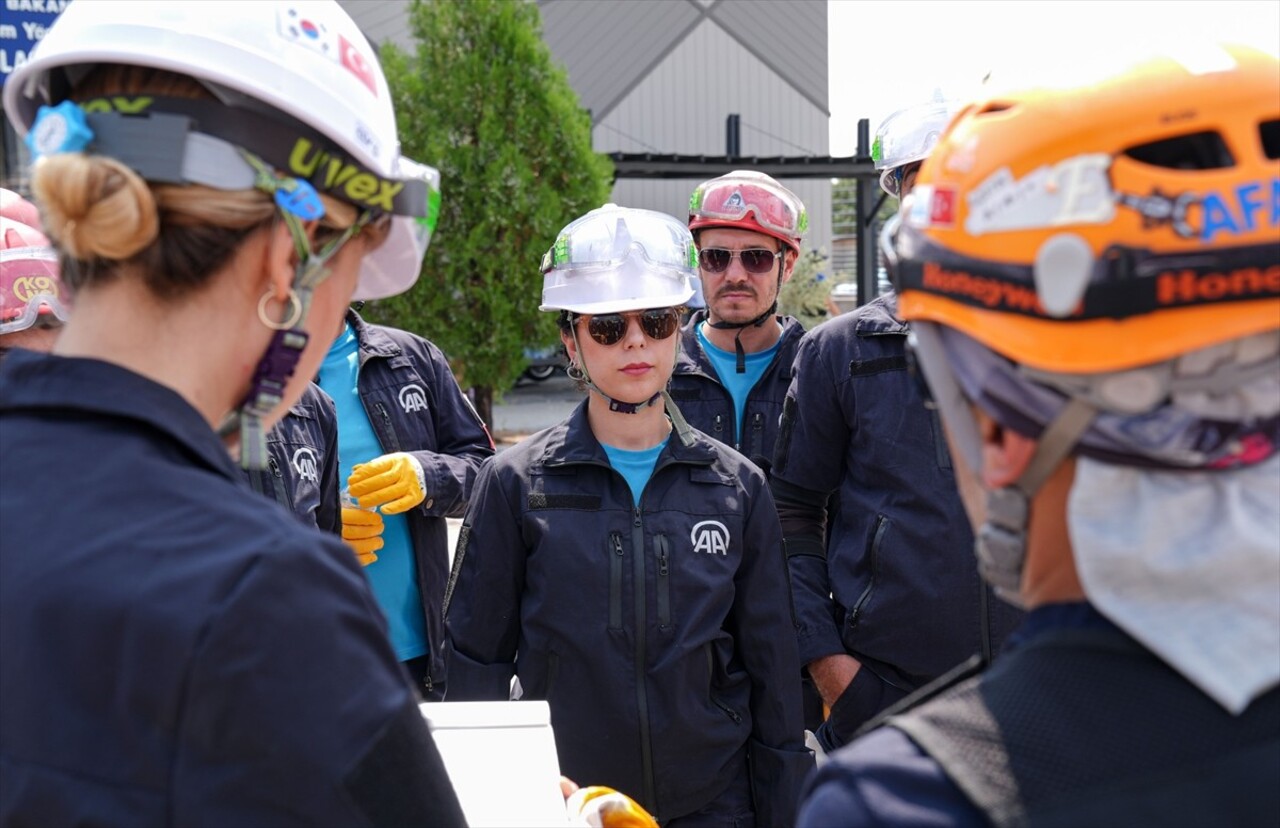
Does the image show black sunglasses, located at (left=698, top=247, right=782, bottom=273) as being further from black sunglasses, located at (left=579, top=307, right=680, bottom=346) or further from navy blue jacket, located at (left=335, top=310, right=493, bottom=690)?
black sunglasses, located at (left=579, top=307, right=680, bottom=346)

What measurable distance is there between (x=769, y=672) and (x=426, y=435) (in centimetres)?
177

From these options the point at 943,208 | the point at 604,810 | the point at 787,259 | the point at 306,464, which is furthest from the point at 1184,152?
the point at 787,259

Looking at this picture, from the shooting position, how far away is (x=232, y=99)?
5.30 ft

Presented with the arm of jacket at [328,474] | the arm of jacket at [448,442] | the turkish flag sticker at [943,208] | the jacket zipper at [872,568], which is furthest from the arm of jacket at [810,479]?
the turkish flag sticker at [943,208]

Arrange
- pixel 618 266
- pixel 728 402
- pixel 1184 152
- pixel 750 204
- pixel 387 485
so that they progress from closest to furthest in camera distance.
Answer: pixel 1184 152 < pixel 618 266 < pixel 387 485 < pixel 728 402 < pixel 750 204

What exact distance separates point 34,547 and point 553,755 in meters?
1.13

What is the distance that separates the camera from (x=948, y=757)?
3.95 feet

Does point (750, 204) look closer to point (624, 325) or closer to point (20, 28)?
point (624, 325)

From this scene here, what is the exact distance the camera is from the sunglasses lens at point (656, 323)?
144 inches

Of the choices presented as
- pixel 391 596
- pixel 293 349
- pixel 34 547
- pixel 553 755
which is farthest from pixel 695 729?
pixel 34 547

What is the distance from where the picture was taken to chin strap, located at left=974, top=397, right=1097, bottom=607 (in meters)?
1.30

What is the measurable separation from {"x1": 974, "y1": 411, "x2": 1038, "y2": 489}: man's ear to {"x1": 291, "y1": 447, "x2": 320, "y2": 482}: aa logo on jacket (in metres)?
2.62

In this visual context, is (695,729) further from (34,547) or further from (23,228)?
(23,228)

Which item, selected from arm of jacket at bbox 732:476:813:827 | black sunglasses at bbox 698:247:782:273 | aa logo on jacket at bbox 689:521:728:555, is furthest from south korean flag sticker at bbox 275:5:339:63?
black sunglasses at bbox 698:247:782:273
